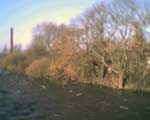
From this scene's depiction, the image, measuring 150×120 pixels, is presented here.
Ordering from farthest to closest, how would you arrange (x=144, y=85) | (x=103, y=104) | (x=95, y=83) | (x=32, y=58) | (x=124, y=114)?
(x=32, y=58) → (x=95, y=83) → (x=144, y=85) → (x=103, y=104) → (x=124, y=114)

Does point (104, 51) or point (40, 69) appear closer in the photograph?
point (104, 51)

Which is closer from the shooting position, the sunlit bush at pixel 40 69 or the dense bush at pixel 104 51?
the dense bush at pixel 104 51

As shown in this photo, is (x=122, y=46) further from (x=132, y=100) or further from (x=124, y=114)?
(x=124, y=114)

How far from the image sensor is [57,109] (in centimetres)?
2155

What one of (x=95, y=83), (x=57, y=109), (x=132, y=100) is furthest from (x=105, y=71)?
(x=57, y=109)

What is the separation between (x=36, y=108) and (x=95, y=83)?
66.4 ft

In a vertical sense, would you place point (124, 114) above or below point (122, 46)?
below

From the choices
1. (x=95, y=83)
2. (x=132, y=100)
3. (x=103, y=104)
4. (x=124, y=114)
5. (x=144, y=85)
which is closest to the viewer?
(x=124, y=114)

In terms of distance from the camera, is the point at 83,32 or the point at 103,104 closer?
the point at 103,104

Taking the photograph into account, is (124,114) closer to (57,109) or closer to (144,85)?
(57,109)

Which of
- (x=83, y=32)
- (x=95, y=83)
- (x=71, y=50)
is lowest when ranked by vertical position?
(x=95, y=83)

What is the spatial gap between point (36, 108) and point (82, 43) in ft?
70.7

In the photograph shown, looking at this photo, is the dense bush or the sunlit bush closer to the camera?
the dense bush

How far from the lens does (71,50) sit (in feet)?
140
